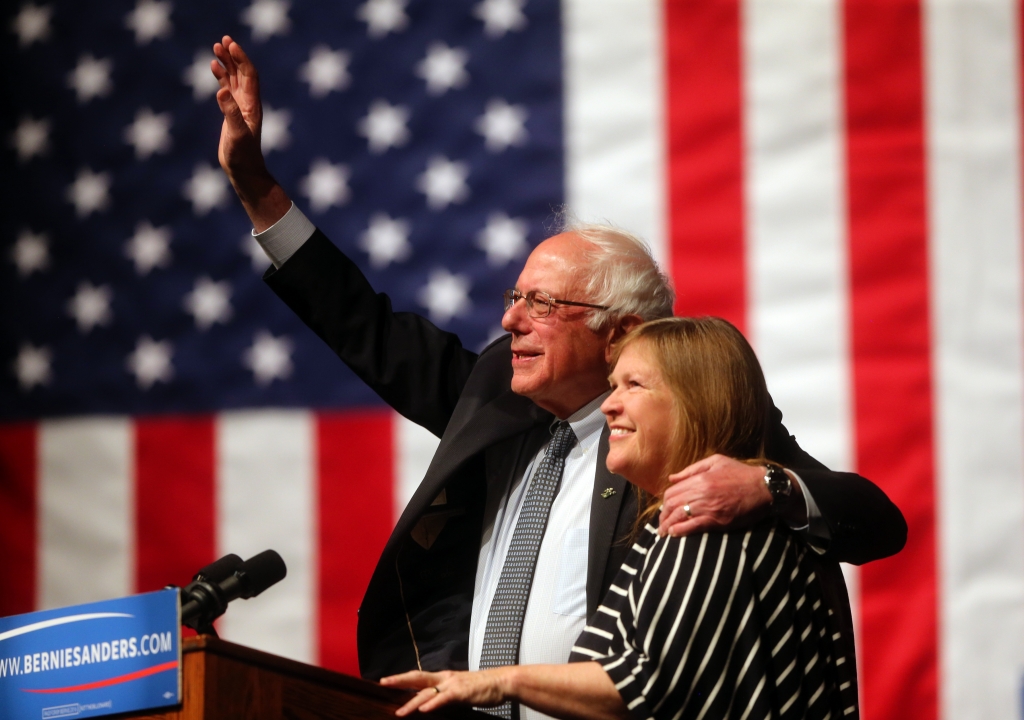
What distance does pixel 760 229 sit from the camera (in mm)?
2963

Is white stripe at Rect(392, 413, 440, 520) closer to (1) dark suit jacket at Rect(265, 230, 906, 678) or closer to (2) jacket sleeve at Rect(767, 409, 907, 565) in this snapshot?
(1) dark suit jacket at Rect(265, 230, 906, 678)

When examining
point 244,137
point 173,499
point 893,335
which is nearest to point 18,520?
point 173,499

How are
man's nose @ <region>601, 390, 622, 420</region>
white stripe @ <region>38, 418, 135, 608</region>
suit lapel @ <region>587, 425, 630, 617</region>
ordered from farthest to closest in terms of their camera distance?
white stripe @ <region>38, 418, 135, 608</region> → suit lapel @ <region>587, 425, 630, 617</region> → man's nose @ <region>601, 390, 622, 420</region>

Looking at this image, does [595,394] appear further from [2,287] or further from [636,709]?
[2,287]

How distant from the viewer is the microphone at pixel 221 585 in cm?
143

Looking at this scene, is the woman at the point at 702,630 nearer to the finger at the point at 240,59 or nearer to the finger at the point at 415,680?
the finger at the point at 415,680

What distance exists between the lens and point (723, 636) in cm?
137

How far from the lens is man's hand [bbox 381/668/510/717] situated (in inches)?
51.9

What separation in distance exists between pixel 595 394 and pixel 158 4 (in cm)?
206

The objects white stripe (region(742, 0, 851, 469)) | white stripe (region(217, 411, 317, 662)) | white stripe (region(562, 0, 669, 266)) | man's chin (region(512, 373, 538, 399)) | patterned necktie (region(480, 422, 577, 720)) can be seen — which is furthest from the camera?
white stripe (region(217, 411, 317, 662))

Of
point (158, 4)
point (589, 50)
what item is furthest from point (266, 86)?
point (589, 50)

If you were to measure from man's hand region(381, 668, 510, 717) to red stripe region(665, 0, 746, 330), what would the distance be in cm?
175

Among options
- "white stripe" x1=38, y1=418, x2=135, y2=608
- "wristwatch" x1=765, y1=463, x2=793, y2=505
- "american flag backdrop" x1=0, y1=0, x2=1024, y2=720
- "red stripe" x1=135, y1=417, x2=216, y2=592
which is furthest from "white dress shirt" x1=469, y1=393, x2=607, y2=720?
"white stripe" x1=38, y1=418, x2=135, y2=608

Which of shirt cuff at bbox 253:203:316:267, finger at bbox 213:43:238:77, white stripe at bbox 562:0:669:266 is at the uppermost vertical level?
white stripe at bbox 562:0:669:266
